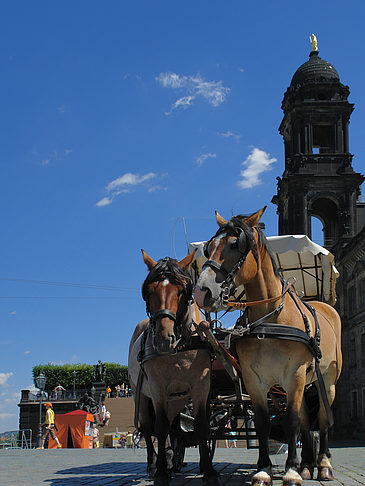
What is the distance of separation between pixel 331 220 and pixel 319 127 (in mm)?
7905

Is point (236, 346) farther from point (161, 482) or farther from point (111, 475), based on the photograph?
point (111, 475)

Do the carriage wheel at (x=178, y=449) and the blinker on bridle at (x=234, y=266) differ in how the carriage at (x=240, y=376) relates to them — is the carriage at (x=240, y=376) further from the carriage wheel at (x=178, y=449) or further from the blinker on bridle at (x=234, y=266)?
the blinker on bridle at (x=234, y=266)

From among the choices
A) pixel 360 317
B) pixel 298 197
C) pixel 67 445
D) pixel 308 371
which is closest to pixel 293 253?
pixel 308 371

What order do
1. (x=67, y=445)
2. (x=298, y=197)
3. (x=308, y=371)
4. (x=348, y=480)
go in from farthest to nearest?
(x=298, y=197) < (x=67, y=445) < (x=348, y=480) < (x=308, y=371)

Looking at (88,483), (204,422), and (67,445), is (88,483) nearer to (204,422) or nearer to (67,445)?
(204,422)

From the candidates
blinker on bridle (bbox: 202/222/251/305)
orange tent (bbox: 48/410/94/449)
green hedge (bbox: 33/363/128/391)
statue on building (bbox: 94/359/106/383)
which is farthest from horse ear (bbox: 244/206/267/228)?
green hedge (bbox: 33/363/128/391)

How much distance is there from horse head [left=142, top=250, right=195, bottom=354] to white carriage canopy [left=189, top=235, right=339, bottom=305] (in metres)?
2.90

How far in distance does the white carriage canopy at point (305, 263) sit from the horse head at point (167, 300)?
2.90 meters

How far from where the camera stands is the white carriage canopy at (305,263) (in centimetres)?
927

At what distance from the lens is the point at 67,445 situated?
2844 cm

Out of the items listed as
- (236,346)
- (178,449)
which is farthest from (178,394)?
(178,449)

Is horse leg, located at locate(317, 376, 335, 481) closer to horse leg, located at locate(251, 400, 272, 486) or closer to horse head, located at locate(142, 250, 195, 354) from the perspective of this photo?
horse leg, located at locate(251, 400, 272, 486)

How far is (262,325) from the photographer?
20.5 feet

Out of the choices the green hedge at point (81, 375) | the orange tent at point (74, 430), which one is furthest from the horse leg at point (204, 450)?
the green hedge at point (81, 375)
